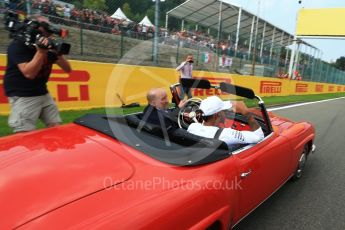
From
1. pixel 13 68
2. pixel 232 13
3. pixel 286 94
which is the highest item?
pixel 232 13

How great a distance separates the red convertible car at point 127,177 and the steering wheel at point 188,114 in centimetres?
49

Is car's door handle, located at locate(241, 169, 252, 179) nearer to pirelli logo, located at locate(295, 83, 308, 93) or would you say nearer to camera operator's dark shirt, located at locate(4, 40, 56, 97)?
→ camera operator's dark shirt, located at locate(4, 40, 56, 97)

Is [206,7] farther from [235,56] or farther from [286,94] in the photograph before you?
[286,94]

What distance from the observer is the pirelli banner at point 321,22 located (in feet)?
94.9

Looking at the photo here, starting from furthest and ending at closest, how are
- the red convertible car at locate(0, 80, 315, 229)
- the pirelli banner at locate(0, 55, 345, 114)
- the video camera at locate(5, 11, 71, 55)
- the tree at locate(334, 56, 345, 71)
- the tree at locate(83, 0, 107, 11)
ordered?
the tree at locate(334, 56, 345, 71) < the tree at locate(83, 0, 107, 11) < the pirelli banner at locate(0, 55, 345, 114) < the video camera at locate(5, 11, 71, 55) < the red convertible car at locate(0, 80, 315, 229)

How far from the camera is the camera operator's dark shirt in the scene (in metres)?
3.11

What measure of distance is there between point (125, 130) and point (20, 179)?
98 cm

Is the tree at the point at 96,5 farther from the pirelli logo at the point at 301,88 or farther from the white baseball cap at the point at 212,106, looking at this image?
the pirelli logo at the point at 301,88

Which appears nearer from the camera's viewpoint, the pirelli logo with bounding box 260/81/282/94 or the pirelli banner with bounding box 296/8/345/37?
the pirelli logo with bounding box 260/81/282/94

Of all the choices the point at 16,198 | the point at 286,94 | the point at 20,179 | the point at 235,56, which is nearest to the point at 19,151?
the point at 20,179

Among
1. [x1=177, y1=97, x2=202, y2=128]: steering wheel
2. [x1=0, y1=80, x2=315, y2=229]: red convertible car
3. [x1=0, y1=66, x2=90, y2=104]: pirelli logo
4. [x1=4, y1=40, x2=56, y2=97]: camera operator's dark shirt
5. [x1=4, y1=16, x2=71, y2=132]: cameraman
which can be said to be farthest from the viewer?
[x1=0, y1=66, x2=90, y2=104]: pirelli logo

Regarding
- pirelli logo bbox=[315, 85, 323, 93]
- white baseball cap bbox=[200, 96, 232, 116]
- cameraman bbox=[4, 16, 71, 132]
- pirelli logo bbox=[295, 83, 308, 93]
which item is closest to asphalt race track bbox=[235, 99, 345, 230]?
white baseball cap bbox=[200, 96, 232, 116]

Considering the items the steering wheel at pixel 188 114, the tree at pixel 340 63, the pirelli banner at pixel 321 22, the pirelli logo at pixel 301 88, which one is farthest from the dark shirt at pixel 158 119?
the tree at pixel 340 63

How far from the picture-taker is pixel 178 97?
4.27 m
